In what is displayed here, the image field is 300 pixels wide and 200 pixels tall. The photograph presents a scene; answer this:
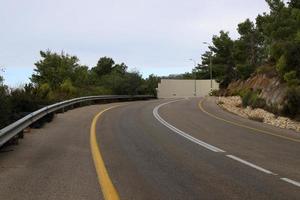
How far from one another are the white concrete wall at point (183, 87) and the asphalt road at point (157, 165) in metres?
64.9

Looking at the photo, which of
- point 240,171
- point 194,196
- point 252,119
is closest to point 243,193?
point 194,196

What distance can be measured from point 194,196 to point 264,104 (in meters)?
25.6

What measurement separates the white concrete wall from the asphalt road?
64.9m

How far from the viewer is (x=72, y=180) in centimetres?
1023

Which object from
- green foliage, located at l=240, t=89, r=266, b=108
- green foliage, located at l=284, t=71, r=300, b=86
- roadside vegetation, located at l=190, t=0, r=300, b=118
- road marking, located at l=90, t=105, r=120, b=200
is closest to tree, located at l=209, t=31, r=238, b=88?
roadside vegetation, located at l=190, t=0, r=300, b=118

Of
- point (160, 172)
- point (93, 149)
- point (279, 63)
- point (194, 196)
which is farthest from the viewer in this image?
point (279, 63)

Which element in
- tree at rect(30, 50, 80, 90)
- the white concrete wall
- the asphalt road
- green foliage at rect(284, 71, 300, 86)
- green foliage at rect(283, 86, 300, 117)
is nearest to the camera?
the asphalt road

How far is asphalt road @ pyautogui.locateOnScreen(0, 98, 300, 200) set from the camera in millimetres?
9266

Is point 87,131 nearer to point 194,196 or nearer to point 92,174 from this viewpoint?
point 92,174

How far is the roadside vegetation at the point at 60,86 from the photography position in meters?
22.2

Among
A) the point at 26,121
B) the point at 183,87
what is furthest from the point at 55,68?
the point at 26,121

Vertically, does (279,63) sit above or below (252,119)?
above

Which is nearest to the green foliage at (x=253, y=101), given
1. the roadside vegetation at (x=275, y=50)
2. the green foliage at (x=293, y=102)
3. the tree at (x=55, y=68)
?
the roadside vegetation at (x=275, y=50)

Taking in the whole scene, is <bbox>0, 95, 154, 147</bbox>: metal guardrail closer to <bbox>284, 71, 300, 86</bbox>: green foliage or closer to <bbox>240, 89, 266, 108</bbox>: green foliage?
<bbox>240, 89, 266, 108</bbox>: green foliage
